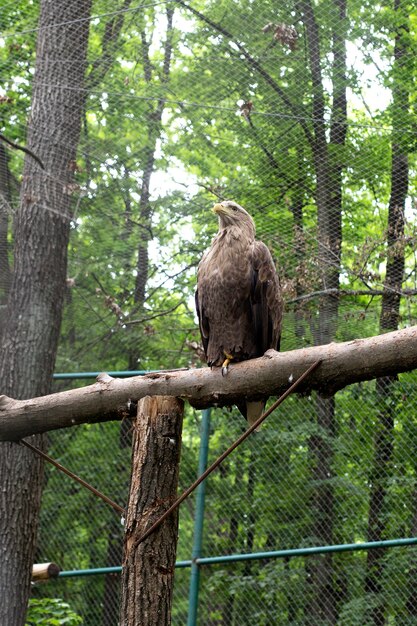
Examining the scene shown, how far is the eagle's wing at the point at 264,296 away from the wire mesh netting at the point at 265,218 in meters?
2.04

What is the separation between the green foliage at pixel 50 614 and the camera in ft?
17.3

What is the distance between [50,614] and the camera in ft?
18.9

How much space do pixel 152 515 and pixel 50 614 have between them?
3.46m

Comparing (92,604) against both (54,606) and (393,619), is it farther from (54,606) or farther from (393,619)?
(393,619)

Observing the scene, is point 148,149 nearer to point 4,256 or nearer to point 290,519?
point 4,256

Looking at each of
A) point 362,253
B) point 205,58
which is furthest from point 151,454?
point 205,58

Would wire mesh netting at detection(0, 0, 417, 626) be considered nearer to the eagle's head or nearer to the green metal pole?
the green metal pole

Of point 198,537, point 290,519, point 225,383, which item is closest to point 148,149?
point 290,519

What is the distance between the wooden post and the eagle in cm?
84

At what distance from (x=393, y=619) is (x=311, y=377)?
3169 millimetres

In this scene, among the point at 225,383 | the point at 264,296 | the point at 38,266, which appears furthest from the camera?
the point at 38,266

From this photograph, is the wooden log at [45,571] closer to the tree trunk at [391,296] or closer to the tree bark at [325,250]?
the tree bark at [325,250]

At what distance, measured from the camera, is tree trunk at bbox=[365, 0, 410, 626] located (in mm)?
5559

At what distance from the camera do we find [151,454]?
272 centimetres
